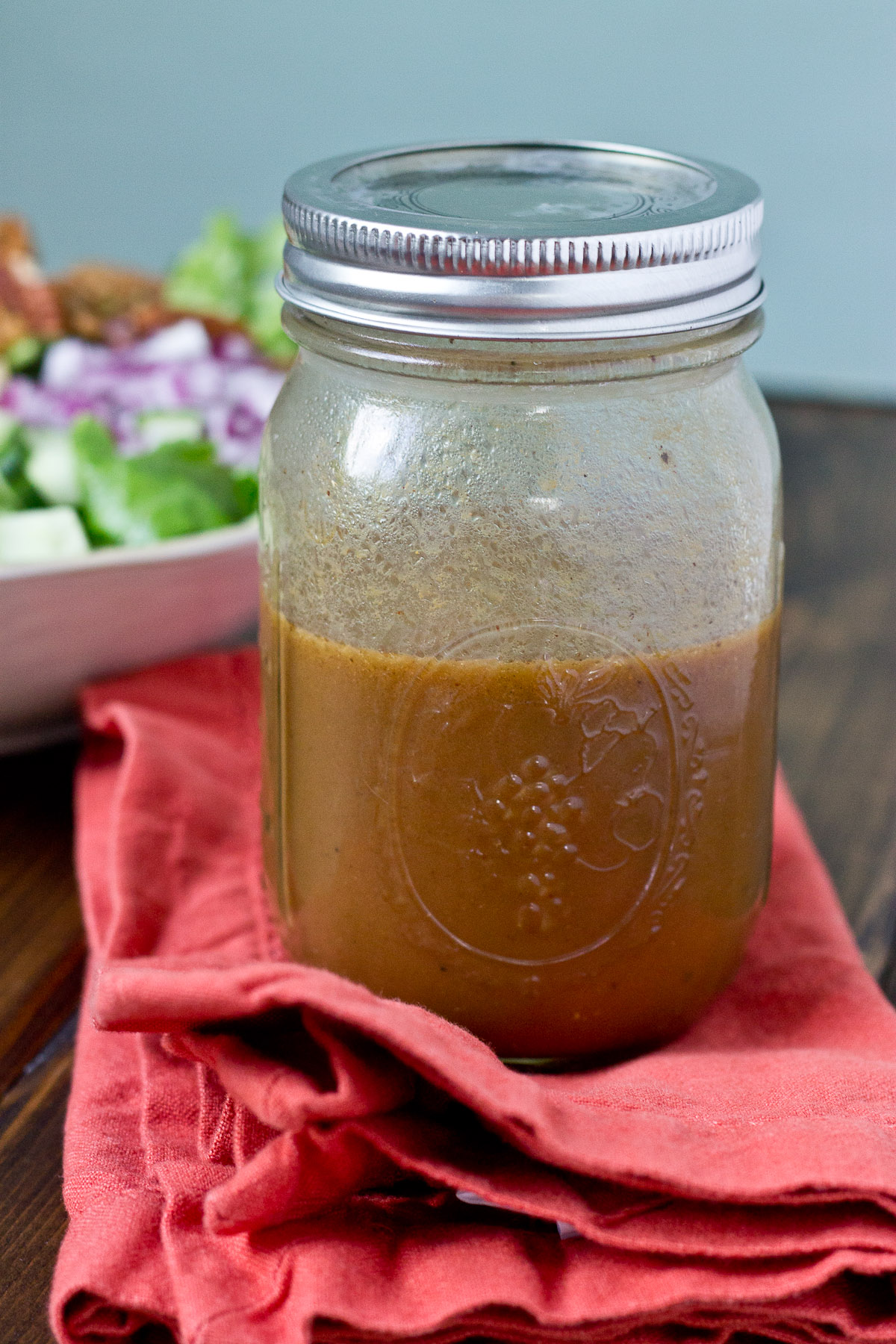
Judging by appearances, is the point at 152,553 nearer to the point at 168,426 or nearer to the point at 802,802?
the point at 168,426

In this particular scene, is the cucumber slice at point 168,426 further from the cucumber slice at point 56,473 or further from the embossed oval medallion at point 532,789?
the embossed oval medallion at point 532,789

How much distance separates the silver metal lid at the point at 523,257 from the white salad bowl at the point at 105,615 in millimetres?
287

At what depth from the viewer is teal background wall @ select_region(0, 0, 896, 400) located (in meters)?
2.19

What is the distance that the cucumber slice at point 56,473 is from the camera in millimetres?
1013

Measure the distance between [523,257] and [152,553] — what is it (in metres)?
0.42

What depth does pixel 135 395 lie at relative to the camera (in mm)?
1206

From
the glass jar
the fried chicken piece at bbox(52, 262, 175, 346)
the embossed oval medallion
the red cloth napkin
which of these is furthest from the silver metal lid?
the fried chicken piece at bbox(52, 262, 175, 346)

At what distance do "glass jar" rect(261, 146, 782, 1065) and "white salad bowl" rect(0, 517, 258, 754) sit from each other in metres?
0.23

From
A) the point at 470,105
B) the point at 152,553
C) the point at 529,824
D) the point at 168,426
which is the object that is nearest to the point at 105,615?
the point at 152,553

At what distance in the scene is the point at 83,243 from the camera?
278 cm

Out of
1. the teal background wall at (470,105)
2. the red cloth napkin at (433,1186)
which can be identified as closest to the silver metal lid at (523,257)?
the red cloth napkin at (433,1186)

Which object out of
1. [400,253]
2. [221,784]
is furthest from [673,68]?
[400,253]

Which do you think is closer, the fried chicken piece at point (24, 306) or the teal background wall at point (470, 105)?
the fried chicken piece at point (24, 306)

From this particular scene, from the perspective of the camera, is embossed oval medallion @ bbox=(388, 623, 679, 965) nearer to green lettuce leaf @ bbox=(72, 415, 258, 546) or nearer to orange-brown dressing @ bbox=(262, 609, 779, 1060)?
orange-brown dressing @ bbox=(262, 609, 779, 1060)
